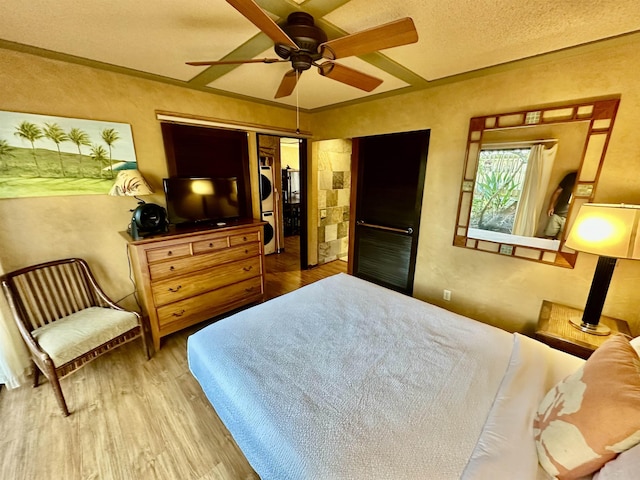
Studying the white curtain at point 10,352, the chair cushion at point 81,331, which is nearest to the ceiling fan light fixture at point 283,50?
the chair cushion at point 81,331

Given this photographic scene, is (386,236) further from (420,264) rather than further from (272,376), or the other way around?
(272,376)

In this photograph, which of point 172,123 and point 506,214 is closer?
point 506,214

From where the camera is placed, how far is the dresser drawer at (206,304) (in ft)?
7.25

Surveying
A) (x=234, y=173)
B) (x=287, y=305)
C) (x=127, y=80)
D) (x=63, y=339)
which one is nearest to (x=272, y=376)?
(x=287, y=305)

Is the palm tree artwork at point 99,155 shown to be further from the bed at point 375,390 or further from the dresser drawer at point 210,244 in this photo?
the bed at point 375,390

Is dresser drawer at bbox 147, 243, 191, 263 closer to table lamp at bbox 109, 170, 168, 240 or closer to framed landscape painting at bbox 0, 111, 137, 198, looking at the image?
table lamp at bbox 109, 170, 168, 240

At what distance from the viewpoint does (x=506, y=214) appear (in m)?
2.15

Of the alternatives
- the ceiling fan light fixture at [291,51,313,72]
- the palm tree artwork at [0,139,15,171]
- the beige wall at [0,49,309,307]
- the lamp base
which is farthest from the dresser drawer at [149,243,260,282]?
the lamp base

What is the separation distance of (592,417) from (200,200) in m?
2.81

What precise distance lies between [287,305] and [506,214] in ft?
6.58

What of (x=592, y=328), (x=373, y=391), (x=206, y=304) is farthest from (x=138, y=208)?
(x=592, y=328)

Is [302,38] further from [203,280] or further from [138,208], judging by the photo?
[203,280]

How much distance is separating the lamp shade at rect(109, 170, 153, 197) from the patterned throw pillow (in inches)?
108

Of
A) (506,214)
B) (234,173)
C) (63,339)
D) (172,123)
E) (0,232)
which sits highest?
(172,123)
